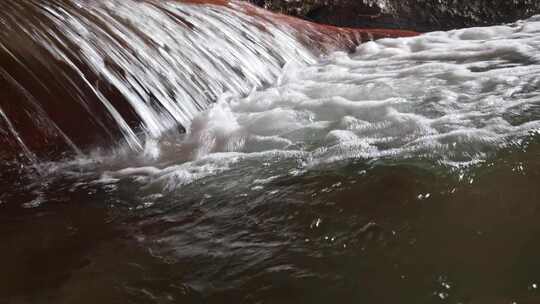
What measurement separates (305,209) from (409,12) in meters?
7.12

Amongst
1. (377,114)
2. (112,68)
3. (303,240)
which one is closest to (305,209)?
(303,240)

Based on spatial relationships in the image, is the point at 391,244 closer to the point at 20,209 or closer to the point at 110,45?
the point at 20,209

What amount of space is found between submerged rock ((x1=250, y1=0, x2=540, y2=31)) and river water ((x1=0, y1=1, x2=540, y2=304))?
4.62 metres

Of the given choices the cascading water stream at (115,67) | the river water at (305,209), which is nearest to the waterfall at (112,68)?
the cascading water stream at (115,67)

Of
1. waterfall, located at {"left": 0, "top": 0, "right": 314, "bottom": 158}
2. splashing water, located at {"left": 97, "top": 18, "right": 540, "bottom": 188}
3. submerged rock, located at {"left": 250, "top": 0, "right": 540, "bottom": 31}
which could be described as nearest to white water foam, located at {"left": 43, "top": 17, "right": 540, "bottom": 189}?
splashing water, located at {"left": 97, "top": 18, "right": 540, "bottom": 188}

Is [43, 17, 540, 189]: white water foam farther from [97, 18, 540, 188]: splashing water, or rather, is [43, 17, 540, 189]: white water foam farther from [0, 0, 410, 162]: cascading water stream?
[0, 0, 410, 162]: cascading water stream

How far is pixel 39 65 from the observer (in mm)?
4137

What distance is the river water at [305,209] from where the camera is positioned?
2.11 metres

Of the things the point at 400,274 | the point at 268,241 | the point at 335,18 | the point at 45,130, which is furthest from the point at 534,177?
the point at 335,18

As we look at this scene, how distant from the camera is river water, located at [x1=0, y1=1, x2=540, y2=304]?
6.93 ft

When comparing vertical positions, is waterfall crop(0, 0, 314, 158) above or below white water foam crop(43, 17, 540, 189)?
above

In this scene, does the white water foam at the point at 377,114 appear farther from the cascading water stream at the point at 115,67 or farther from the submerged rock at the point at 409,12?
the submerged rock at the point at 409,12

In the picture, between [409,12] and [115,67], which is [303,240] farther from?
[409,12]

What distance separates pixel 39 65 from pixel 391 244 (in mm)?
2973
